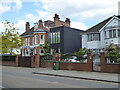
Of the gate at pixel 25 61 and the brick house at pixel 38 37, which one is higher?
the brick house at pixel 38 37

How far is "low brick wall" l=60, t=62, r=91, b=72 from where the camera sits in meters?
19.3

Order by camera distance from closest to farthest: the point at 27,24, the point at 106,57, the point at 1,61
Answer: the point at 106,57
the point at 1,61
the point at 27,24

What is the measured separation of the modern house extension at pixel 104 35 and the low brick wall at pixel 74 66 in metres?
12.4

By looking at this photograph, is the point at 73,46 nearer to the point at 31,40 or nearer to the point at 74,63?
the point at 31,40

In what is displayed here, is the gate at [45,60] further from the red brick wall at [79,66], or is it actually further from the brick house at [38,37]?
the brick house at [38,37]

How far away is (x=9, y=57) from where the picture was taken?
1272 inches

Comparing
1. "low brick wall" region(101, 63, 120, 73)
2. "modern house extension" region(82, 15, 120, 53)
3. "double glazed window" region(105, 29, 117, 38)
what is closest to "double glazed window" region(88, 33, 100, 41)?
"modern house extension" region(82, 15, 120, 53)

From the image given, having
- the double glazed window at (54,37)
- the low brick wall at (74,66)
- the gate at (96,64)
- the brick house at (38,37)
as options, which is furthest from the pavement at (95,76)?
the brick house at (38,37)

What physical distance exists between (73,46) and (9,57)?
1595 cm

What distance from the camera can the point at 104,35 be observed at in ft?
106

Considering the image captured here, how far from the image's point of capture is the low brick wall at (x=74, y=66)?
1930 cm

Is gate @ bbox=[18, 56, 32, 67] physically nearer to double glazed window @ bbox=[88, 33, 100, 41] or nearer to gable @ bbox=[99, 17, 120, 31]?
→ double glazed window @ bbox=[88, 33, 100, 41]

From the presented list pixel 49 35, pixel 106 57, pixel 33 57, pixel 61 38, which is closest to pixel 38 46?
pixel 49 35

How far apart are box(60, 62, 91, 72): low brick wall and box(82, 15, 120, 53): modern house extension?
12.4 m
